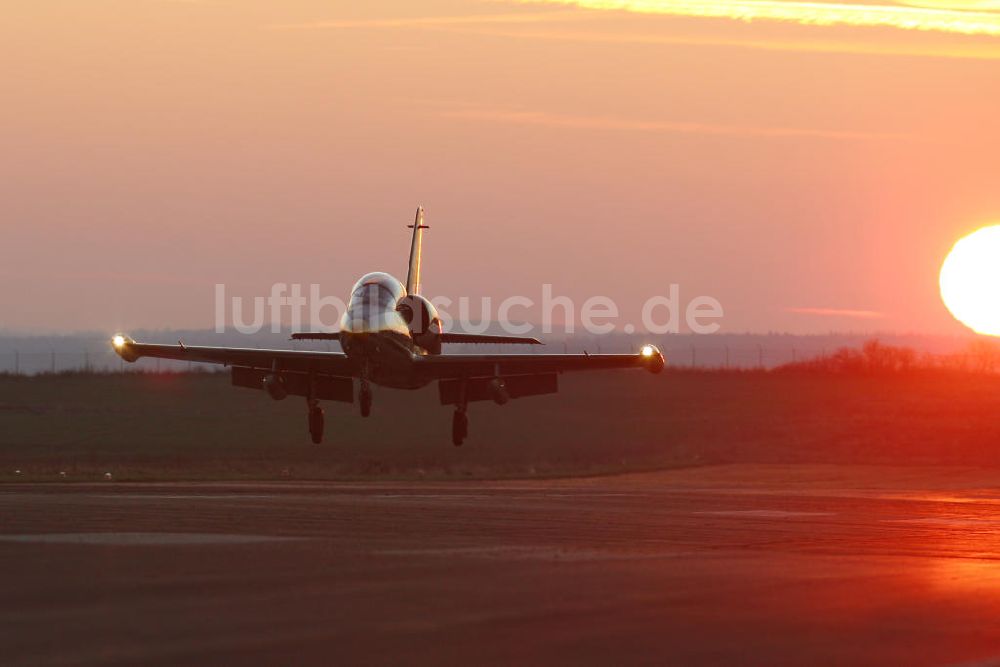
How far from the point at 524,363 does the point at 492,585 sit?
3436 cm

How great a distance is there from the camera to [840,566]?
21750mm

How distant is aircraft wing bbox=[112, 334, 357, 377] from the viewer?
49.9m

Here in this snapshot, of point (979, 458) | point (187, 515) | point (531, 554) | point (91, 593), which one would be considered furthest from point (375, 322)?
point (979, 458)

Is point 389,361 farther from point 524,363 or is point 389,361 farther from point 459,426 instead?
point 459,426

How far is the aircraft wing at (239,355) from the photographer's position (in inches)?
1965

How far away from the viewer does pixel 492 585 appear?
19125mm

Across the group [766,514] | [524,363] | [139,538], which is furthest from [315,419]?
[139,538]

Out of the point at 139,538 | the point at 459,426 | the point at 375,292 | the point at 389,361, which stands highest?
the point at 375,292

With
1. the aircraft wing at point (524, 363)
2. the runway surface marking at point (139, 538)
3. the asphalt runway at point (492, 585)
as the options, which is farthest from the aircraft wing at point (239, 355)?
the runway surface marking at point (139, 538)

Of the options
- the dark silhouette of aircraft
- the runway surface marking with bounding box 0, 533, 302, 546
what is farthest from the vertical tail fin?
the runway surface marking with bounding box 0, 533, 302, 546

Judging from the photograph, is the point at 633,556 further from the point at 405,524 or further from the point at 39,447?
the point at 39,447

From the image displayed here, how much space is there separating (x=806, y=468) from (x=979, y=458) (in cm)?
1312

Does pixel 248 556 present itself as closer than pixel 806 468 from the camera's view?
Yes

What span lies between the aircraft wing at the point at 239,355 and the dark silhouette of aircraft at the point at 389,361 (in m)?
0.03
